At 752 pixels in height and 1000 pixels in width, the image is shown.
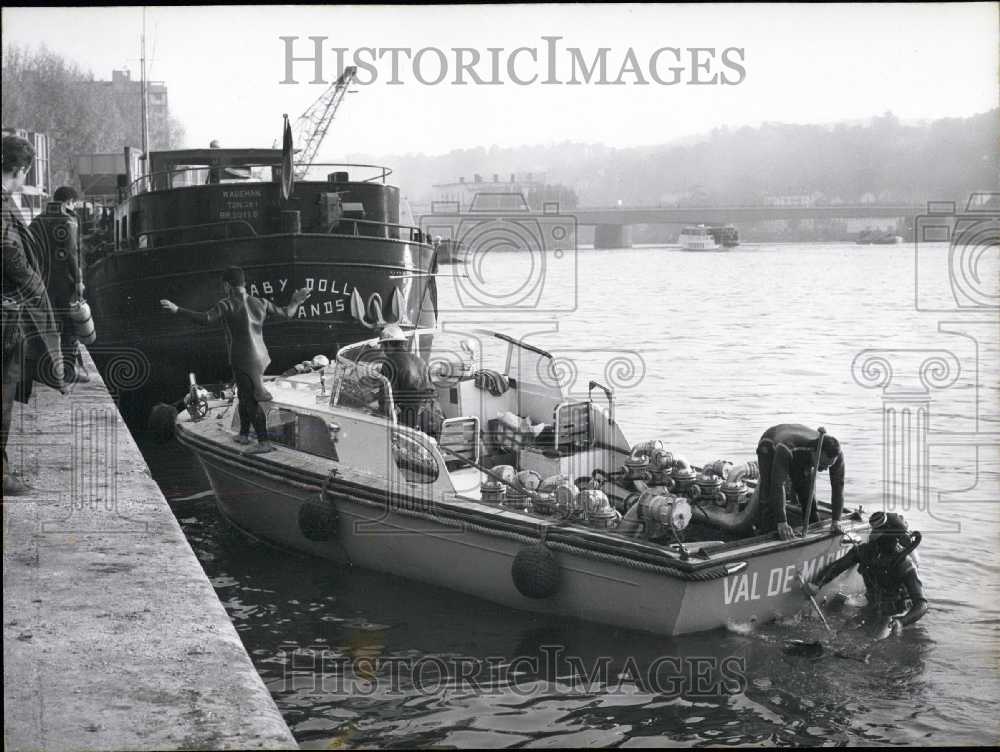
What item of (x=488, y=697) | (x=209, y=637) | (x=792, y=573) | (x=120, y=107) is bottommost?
(x=488, y=697)

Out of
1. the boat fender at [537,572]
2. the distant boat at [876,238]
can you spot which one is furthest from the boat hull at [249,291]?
the distant boat at [876,238]

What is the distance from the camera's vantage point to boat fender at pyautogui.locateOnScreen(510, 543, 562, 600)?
8.34 metres

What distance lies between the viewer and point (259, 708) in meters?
4.19

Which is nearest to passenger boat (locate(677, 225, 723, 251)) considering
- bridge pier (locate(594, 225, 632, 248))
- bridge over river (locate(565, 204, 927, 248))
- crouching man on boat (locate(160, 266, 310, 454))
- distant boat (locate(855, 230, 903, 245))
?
bridge pier (locate(594, 225, 632, 248))

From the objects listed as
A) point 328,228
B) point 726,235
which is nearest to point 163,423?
point 328,228

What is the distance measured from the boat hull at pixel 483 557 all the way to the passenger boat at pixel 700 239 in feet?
270

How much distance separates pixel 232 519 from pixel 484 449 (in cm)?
306

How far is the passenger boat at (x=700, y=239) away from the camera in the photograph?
90.8 m

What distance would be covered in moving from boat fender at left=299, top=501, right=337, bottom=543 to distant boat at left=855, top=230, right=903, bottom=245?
82.0 meters

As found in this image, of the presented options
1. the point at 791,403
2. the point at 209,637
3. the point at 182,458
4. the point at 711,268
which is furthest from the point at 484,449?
the point at 711,268

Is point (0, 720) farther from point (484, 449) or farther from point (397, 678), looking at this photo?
point (484, 449)

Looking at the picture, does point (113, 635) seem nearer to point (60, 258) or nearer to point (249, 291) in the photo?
point (60, 258)

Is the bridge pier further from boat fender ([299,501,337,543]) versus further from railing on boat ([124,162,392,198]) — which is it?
boat fender ([299,501,337,543])

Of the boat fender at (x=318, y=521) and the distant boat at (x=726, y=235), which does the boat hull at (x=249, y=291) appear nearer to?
the boat fender at (x=318, y=521)
